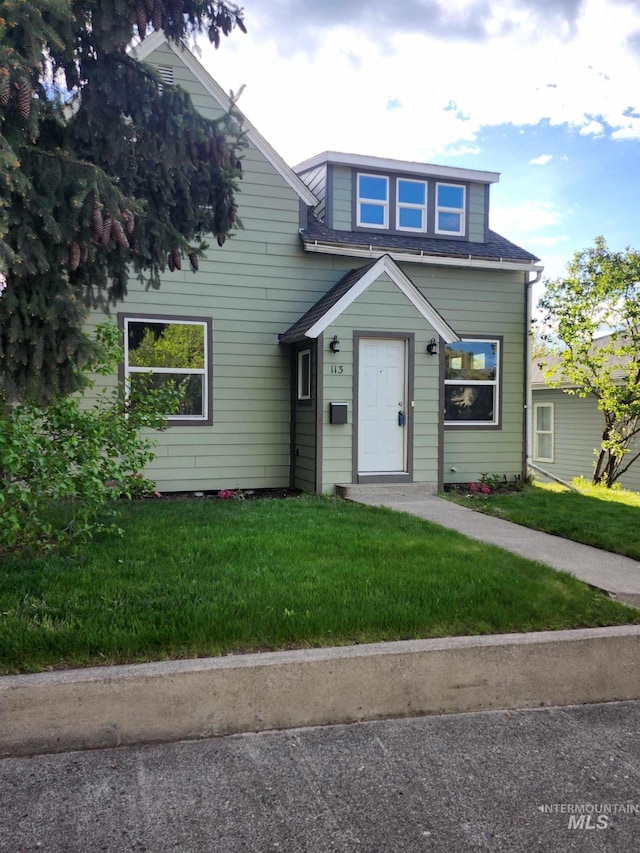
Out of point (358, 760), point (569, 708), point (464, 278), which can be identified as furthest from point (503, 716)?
point (464, 278)

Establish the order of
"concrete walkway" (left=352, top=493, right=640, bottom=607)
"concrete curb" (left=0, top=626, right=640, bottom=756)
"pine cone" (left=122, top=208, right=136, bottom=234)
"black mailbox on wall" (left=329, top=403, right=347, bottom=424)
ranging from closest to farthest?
"concrete curb" (left=0, top=626, right=640, bottom=756), "pine cone" (left=122, top=208, right=136, bottom=234), "concrete walkway" (left=352, top=493, right=640, bottom=607), "black mailbox on wall" (left=329, top=403, right=347, bottom=424)

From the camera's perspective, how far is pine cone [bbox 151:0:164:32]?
3953 millimetres

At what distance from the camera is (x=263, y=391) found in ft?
32.6

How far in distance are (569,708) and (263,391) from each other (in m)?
7.04

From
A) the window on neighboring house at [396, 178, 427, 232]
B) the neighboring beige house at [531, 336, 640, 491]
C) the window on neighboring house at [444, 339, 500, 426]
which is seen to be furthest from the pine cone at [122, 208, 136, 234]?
the neighboring beige house at [531, 336, 640, 491]

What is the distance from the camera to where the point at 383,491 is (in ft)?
30.1

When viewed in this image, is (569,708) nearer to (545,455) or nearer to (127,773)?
(127,773)

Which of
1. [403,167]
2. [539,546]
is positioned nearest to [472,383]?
[403,167]

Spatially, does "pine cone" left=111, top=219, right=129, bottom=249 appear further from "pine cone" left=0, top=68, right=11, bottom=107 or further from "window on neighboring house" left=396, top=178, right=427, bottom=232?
"window on neighboring house" left=396, top=178, right=427, bottom=232

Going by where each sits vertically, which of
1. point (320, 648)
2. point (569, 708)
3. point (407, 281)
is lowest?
point (569, 708)

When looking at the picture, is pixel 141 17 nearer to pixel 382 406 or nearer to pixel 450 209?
pixel 382 406

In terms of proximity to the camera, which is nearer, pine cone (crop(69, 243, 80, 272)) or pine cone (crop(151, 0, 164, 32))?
pine cone (crop(69, 243, 80, 272))

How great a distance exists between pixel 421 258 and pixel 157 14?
22.6 ft

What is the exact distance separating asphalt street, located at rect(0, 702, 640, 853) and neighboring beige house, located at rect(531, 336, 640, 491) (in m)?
14.6
